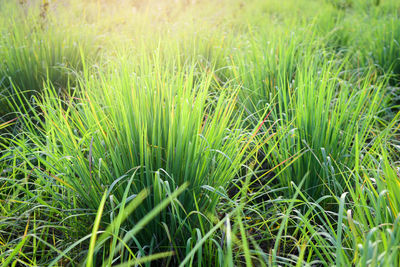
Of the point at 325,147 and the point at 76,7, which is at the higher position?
the point at 76,7

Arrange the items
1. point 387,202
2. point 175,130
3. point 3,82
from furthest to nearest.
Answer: point 3,82 < point 175,130 < point 387,202

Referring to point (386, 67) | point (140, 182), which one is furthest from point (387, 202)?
point (386, 67)

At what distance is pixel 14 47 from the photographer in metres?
2.37

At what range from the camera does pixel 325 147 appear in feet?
5.25

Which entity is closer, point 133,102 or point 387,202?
point 387,202

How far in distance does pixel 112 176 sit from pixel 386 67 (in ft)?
8.06

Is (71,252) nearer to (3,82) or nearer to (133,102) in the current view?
(133,102)

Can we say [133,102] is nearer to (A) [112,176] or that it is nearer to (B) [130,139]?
(B) [130,139]

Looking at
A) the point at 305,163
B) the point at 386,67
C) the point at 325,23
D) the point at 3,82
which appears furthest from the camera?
the point at 325,23

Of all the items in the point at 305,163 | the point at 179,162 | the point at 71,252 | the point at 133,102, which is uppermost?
the point at 133,102

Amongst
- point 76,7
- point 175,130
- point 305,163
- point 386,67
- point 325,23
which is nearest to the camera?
point 175,130

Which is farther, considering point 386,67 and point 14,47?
point 386,67

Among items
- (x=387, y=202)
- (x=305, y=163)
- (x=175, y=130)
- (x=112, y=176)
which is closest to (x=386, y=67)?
(x=305, y=163)

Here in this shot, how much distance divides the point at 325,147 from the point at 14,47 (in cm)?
194
